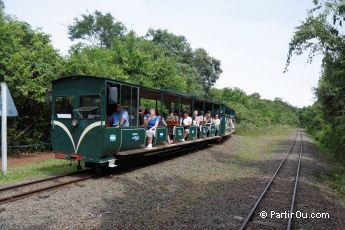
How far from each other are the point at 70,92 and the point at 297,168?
31.4 feet

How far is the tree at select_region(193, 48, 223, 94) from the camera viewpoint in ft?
195

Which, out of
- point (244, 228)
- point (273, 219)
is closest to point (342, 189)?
point (273, 219)

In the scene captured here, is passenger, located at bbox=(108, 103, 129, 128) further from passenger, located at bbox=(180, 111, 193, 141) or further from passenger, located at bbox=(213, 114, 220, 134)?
passenger, located at bbox=(213, 114, 220, 134)

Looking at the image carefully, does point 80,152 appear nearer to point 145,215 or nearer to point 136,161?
point 136,161

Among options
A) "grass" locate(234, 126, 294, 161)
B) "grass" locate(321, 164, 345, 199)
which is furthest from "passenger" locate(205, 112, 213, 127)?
"grass" locate(321, 164, 345, 199)

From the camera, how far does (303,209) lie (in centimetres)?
859

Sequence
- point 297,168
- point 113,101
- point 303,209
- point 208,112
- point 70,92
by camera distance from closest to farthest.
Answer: point 303,209
point 113,101
point 70,92
point 297,168
point 208,112

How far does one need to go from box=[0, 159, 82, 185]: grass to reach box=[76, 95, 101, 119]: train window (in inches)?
79.2

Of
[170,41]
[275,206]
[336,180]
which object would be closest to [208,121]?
[336,180]

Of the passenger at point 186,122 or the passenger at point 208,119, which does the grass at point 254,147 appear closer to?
the passenger at point 208,119

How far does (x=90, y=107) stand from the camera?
1073cm

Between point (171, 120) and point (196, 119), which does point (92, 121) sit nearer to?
point (171, 120)

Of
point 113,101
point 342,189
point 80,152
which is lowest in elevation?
point 342,189

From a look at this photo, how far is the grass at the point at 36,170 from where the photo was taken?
34.1ft
